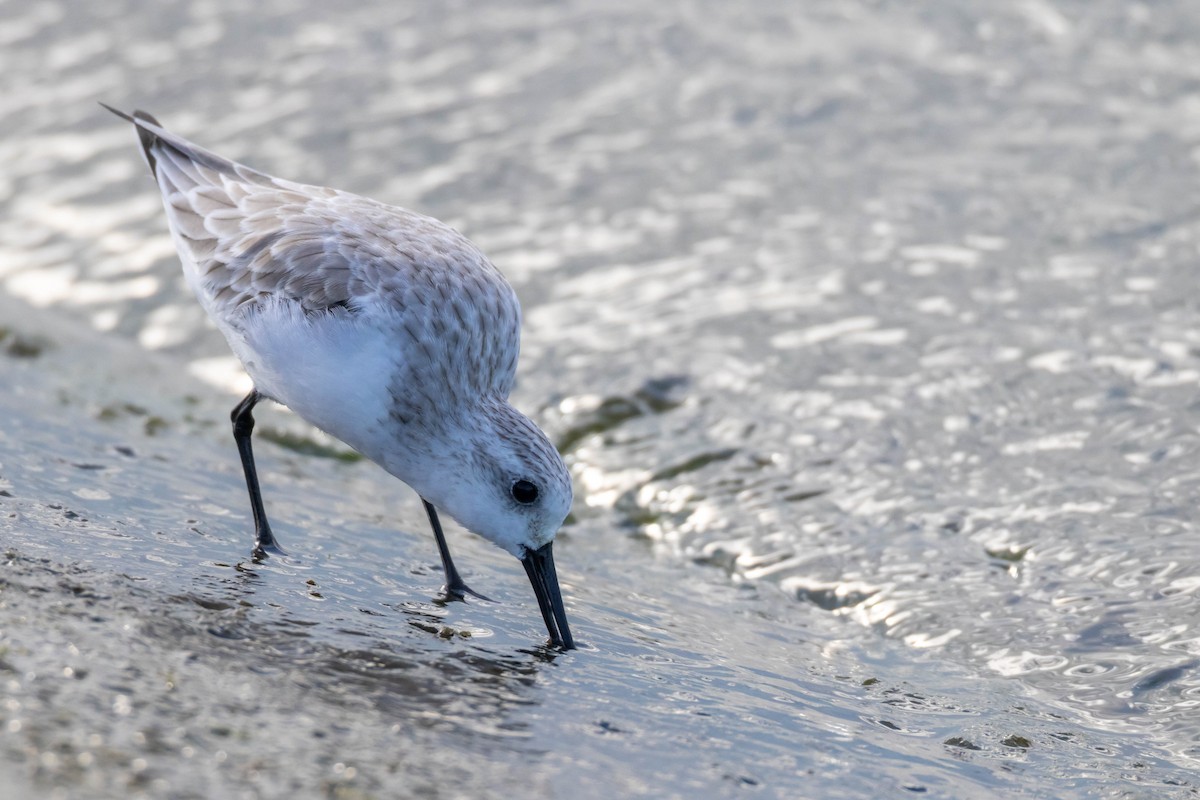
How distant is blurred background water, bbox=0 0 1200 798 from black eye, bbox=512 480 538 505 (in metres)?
0.45

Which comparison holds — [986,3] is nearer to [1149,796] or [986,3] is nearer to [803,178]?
[803,178]

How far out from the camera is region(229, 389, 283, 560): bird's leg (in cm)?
498

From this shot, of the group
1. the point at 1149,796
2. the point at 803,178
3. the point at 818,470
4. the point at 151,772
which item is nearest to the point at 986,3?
the point at 803,178

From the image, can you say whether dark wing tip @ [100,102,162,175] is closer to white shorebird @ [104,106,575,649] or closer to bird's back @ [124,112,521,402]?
bird's back @ [124,112,521,402]

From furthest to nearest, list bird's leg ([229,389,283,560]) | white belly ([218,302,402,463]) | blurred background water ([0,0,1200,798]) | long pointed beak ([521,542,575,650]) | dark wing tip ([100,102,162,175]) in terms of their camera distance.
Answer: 1. dark wing tip ([100,102,162,175])
2. bird's leg ([229,389,283,560])
3. white belly ([218,302,402,463])
4. long pointed beak ([521,542,575,650])
5. blurred background water ([0,0,1200,798])

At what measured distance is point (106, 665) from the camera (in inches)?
134

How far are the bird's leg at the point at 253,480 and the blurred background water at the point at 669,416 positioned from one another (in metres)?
0.17

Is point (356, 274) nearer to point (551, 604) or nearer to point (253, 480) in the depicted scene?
point (253, 480)

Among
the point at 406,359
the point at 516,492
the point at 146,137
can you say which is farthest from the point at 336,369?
the point at 146,137

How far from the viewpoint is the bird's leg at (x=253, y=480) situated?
4.98m

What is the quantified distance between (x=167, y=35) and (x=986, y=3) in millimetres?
6314

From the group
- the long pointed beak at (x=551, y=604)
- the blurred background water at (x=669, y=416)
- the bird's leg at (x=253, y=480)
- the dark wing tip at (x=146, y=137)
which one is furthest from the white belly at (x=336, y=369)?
the dark wing tip at (x=146, y=137)

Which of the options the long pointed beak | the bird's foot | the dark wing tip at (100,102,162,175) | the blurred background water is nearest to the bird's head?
the long pointed beak

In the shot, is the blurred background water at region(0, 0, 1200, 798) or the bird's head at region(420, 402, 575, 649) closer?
the blurred background water at region(0, 0, 1200, 798)
